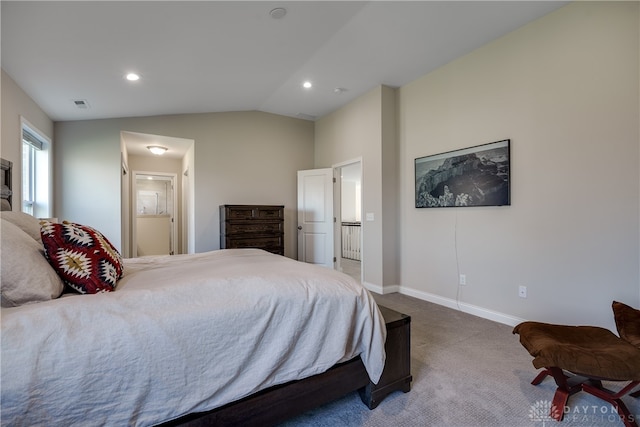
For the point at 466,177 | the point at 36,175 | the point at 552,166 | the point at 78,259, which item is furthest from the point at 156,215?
the point at 552,166

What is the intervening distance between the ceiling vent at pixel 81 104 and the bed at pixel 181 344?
8.57 ft

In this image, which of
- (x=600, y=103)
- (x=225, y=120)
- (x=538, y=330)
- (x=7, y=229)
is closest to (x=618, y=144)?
(x=600, y=103)

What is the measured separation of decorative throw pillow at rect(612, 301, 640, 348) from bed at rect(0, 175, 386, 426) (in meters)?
1.49

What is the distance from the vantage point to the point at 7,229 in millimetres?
1162

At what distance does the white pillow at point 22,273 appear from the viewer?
3.51 ft

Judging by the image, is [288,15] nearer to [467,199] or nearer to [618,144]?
[467,199]

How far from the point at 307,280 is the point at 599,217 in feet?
8.04

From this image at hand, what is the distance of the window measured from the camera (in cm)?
337

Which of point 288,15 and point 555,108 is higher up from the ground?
point 288,15

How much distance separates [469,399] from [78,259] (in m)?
2.19

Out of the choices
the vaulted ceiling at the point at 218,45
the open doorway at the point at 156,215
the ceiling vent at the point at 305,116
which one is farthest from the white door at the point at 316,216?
the open doorway at the point at 156,215

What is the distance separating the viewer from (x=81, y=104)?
3473 millimetres

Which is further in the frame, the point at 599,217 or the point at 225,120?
the point at 225,120

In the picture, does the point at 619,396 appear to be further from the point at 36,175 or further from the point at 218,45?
the point at 36,175
